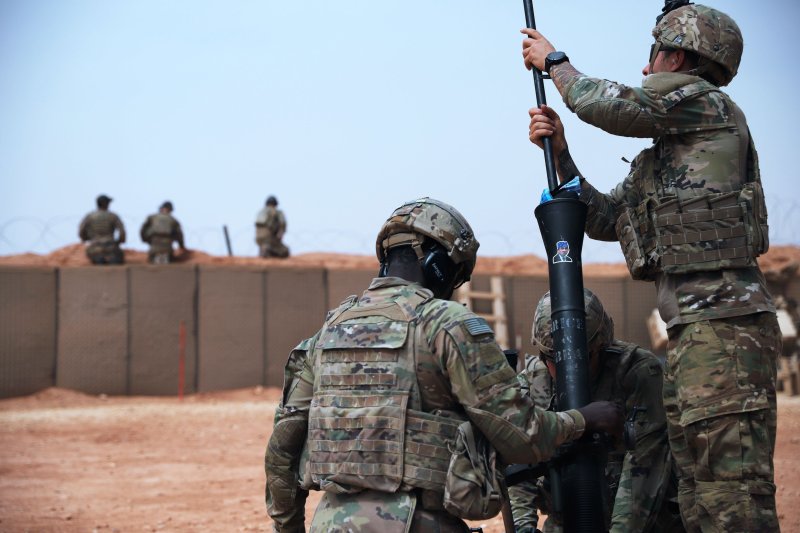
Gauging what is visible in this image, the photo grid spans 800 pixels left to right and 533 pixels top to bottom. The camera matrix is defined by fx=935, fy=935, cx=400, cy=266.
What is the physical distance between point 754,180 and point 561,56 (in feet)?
2.98

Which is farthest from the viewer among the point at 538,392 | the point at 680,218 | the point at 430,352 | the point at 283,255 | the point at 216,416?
the point at 283,255

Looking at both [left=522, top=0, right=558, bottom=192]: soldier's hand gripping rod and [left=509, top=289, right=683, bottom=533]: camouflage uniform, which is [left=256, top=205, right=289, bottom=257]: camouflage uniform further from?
[left=522, top=0, right=558, bottom=192]: soldier's hand gripping rod

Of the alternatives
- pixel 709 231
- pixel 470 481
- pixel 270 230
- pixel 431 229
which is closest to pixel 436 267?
pixel 431 229

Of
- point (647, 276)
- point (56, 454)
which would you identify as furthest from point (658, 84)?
point (56, 454)

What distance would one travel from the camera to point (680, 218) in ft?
11.6

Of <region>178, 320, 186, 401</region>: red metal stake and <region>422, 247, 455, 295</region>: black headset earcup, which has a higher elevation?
<region>422, 247, 455, 295</region>: black headset earcup

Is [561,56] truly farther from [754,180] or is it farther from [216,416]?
[216,416]

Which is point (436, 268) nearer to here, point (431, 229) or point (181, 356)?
point (431, 229)

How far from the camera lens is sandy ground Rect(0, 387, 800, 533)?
288 inches

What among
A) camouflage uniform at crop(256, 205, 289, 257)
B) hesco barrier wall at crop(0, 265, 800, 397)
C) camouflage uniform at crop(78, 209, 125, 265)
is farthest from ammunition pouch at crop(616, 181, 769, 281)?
camouflage uniform at crop(256, 205, 289, 257)

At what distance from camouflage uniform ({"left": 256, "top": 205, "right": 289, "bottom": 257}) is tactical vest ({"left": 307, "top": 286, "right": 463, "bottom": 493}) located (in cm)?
2129

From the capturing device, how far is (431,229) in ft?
11.2

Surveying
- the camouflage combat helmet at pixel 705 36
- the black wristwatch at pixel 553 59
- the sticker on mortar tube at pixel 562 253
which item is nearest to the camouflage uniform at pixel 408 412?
the sticker on mortar tube at pixel 562 253

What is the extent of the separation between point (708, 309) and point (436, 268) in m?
1.01
